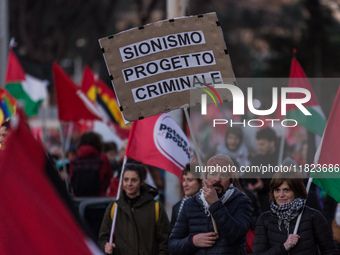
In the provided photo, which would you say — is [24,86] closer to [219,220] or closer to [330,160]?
[330,160]

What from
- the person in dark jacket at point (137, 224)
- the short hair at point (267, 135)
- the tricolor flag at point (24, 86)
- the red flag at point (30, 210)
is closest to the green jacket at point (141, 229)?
the person in dark jacket at point (137, 224)

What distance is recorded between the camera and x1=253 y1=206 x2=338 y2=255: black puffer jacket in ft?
17.0

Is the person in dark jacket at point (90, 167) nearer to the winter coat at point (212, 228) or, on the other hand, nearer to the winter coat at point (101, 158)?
the winter coat at point (101, 158)

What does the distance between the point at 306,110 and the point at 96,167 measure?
2740mm

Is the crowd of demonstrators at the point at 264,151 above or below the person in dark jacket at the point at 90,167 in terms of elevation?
below

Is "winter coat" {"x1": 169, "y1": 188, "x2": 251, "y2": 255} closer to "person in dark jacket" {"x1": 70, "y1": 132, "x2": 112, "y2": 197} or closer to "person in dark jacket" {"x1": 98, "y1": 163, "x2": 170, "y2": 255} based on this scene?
"person in dark jacket" {"x1": 98, "y1": 163, "x2": 170, "y2": 255}

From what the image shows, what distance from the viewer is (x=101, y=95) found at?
15125 millimetres

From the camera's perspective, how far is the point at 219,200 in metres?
5.21

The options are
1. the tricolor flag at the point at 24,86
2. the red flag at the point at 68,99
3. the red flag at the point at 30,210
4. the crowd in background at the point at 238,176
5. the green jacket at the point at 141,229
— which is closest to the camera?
the red flag at the point at 30,210

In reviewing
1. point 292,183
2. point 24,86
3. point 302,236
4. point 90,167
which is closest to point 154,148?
point 90,167

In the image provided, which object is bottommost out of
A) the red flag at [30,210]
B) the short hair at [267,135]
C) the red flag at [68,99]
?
the red flag at [30,210]

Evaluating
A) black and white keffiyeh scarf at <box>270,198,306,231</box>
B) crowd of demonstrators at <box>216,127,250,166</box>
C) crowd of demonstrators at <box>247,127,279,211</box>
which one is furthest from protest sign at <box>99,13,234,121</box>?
crowd of demonstrators at <box>216,127,250,166</box>

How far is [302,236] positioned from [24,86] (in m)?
8.76

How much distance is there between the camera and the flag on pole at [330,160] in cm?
588
